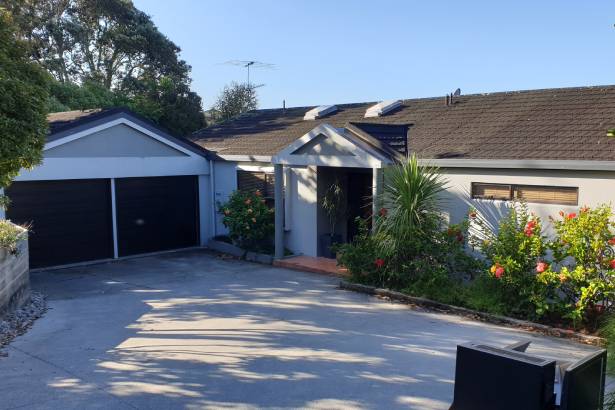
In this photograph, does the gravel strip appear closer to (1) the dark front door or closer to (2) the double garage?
(2) the double garage

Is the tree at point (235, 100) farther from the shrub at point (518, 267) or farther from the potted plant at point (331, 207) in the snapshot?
the shrub at point (518, 267)

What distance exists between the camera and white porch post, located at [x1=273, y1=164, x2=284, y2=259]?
44.5 ft

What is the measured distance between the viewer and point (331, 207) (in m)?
13.9

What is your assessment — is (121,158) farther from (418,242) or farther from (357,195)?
(418,242)

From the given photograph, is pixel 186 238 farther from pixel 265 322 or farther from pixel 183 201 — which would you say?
pixel 265 322

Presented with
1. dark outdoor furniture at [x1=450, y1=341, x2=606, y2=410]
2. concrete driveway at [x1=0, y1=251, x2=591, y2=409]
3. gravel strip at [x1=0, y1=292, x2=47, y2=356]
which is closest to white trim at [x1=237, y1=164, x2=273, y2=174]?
concrete driveway at [x1=0, y1=251, x2=591, y2=409]

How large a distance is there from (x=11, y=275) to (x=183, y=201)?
719 cm

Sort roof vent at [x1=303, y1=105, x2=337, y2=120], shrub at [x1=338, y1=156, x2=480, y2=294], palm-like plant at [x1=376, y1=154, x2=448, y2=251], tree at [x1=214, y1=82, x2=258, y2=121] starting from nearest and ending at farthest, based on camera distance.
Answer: shrub at [x1=338, y1=156, x2=480, y2=294] → palm-like plant at [x1=376, y1=154, x2=448, y2=251] → roof vent at [x1=303, y1=105, x2=337, y2=120] → tree at [x1=214, y1=82, x2=258, y2=121]

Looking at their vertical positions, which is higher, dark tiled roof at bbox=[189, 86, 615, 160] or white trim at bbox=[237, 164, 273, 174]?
dark tiled roof at bbox=[189, 86, 615, 160]

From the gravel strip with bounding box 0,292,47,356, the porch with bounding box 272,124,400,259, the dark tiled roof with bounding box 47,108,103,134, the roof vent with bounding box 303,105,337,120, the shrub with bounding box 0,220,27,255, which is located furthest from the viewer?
the roof vent with bounding box 303,105,337,120

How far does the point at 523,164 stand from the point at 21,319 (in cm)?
876

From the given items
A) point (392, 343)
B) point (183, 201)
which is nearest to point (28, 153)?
point (392, 343)

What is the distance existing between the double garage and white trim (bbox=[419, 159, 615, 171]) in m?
7.80

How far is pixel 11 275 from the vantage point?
9094mm
